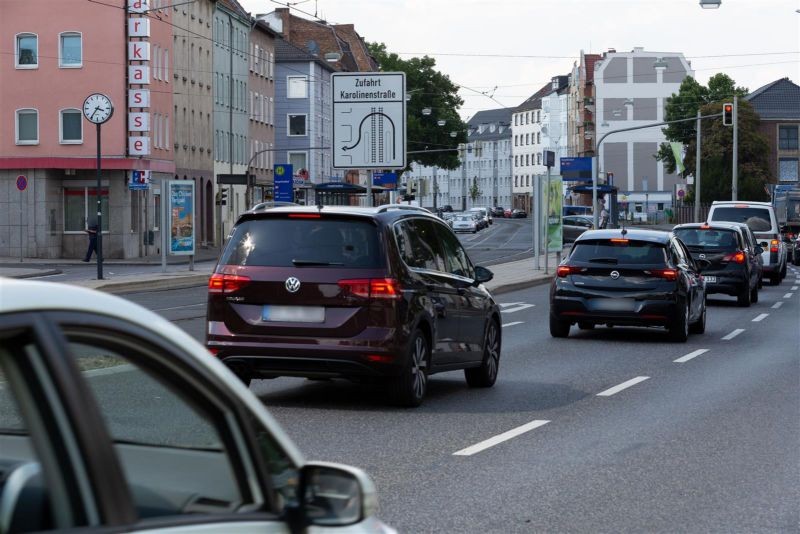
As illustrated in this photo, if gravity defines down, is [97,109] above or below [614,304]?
above

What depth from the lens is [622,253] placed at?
20.8 m

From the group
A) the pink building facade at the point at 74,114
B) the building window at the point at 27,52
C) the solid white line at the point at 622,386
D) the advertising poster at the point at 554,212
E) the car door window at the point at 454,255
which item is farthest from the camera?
the building window at the point at 27,52

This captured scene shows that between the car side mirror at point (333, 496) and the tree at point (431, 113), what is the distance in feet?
374

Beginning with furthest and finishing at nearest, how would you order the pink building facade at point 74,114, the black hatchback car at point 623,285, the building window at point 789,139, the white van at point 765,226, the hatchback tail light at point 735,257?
1. the building window at point 789,139
2. the pink building facade at point 74,114
3. the white van at point 765,226
4. the hatchback tail light at point 735,257
5. the black hatchback car at point 623,285

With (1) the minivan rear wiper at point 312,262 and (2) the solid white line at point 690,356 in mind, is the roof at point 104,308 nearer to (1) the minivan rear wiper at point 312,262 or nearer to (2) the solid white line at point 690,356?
(1) the minivan rear wiper at point 312,262

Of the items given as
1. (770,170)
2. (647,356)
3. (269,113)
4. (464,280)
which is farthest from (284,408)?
(770,170)

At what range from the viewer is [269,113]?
9856 cm

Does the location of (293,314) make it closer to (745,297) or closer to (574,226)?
(745,297)

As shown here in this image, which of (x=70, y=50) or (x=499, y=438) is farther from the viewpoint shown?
(x=70, y=50)

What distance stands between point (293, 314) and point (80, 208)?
157 feet

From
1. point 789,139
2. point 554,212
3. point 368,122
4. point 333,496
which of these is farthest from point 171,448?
point 789,139

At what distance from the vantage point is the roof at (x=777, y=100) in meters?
131

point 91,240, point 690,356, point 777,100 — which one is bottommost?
point 690,356

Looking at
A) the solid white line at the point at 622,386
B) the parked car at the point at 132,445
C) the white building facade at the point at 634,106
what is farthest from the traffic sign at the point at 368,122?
the white building facade at the point at 634,106
